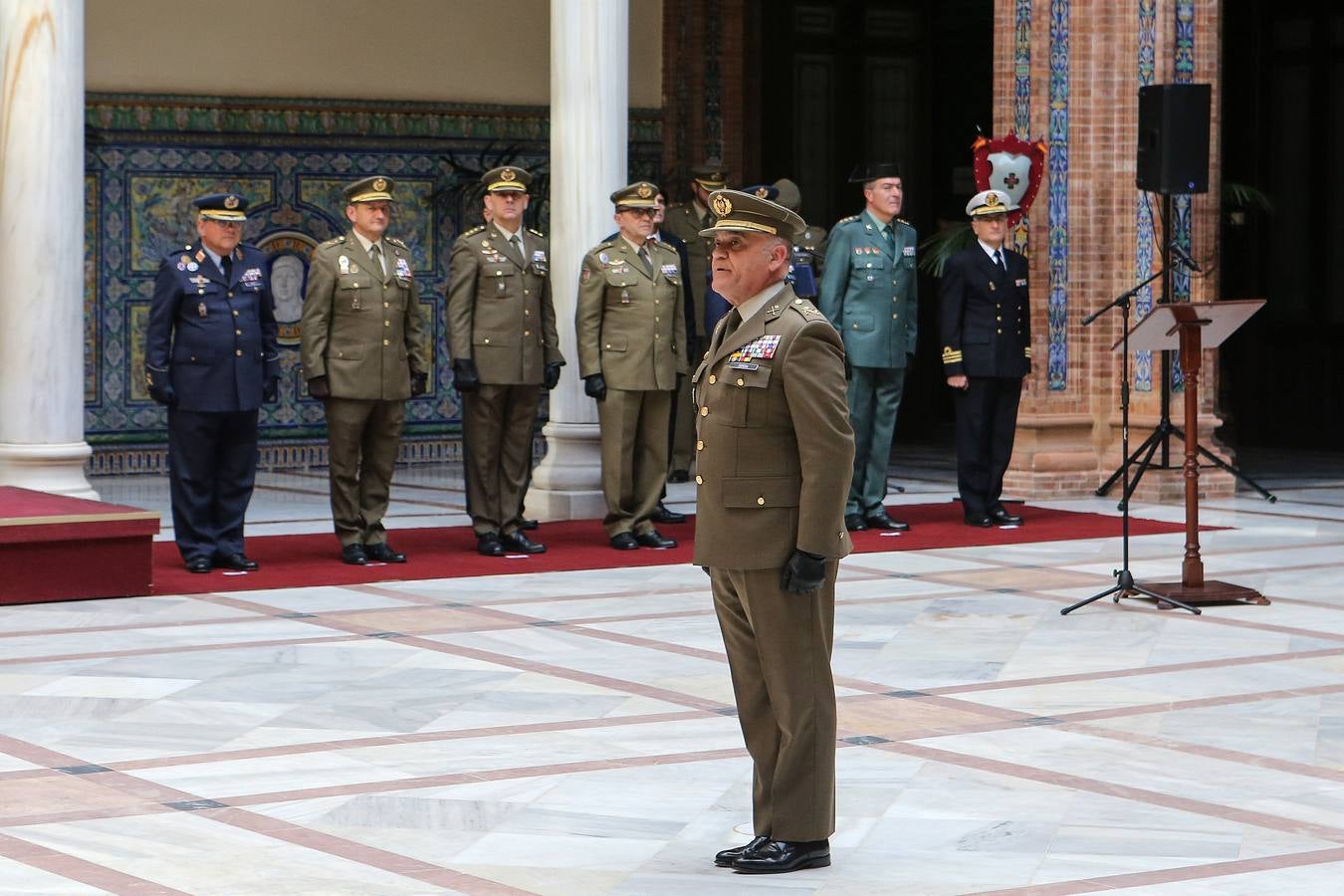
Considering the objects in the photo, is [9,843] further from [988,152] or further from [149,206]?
[149,206]

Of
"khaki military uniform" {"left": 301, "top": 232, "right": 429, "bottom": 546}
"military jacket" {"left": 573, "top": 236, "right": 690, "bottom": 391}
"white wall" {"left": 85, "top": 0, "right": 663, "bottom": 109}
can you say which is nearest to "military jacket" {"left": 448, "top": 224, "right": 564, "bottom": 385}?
"khaki military uniform" {"left": 301, "top": 232, "right": 429, "bottom": 546}

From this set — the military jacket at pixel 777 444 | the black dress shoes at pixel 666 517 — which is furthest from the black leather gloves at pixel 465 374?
the military jacket at pixel 777 444

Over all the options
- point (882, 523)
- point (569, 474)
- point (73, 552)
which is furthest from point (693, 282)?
point (73, 552)

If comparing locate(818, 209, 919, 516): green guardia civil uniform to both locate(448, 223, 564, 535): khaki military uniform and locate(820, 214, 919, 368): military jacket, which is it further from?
locate(448, 223, 564, 535): khaki military uniform

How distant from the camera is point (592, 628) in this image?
7.72 meters

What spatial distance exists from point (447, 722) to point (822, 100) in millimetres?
10988

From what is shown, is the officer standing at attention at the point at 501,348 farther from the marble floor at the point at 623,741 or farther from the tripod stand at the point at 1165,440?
the tripod stand at the point at 1165,440

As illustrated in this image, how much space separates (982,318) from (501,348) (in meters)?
2.61

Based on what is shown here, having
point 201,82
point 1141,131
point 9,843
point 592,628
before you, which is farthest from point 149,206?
point 9,843

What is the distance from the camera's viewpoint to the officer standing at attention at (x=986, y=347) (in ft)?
36.1

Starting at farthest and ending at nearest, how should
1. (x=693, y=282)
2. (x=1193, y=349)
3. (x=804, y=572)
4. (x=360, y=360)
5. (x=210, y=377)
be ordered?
(x=693, y=282) < (x=360, y=360) < (x=210, y=377) < (x=1193, y=349) < (x=804, y=572)

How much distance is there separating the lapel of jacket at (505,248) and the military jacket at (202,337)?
1.18 meters

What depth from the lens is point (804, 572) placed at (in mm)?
4480

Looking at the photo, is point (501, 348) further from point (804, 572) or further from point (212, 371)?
point (804, 572)
